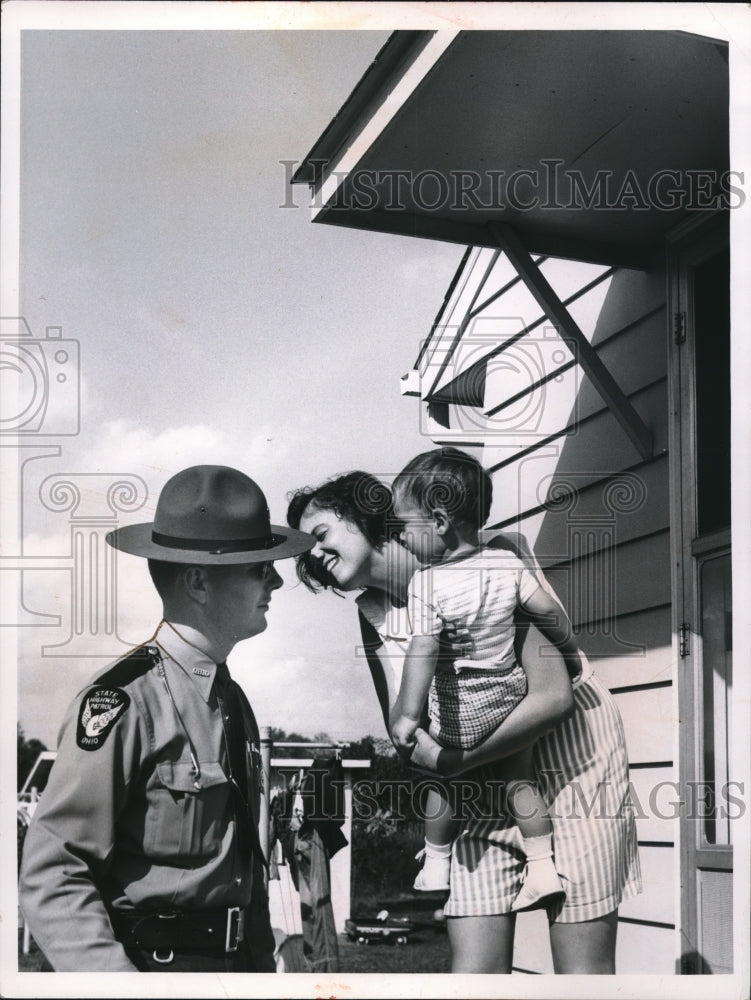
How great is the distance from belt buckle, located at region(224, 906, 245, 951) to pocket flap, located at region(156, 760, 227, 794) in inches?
13.3

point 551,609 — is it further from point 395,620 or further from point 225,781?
point 225,781

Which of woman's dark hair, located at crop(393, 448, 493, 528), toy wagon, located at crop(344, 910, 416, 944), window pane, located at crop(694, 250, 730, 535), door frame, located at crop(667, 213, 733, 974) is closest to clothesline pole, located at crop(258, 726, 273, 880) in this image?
toy wagon, located at crop(344, 910, 416, 944)

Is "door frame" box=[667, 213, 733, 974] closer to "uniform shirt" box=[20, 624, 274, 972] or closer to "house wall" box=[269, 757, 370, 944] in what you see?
"house wall" box=[269, 757, 370, 944]

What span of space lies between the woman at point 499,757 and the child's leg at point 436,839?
0.03 metres

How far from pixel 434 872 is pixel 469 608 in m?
0.72

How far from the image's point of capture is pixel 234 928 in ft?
11.1

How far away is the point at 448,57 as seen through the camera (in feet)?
10.6

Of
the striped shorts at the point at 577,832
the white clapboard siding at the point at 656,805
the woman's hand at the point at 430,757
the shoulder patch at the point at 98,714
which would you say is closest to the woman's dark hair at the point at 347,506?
the woman's hand at the point at 430,757

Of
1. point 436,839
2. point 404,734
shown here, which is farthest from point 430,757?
point 436,839

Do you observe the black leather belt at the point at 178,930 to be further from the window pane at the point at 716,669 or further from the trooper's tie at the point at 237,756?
the window pane at the point at 716,669

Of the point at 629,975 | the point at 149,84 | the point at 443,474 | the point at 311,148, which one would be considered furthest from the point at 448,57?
the point at 629,975

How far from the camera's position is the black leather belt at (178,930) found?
329cm

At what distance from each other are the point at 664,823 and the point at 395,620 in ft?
3.07

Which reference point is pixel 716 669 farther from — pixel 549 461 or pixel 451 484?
pixel 451 484
